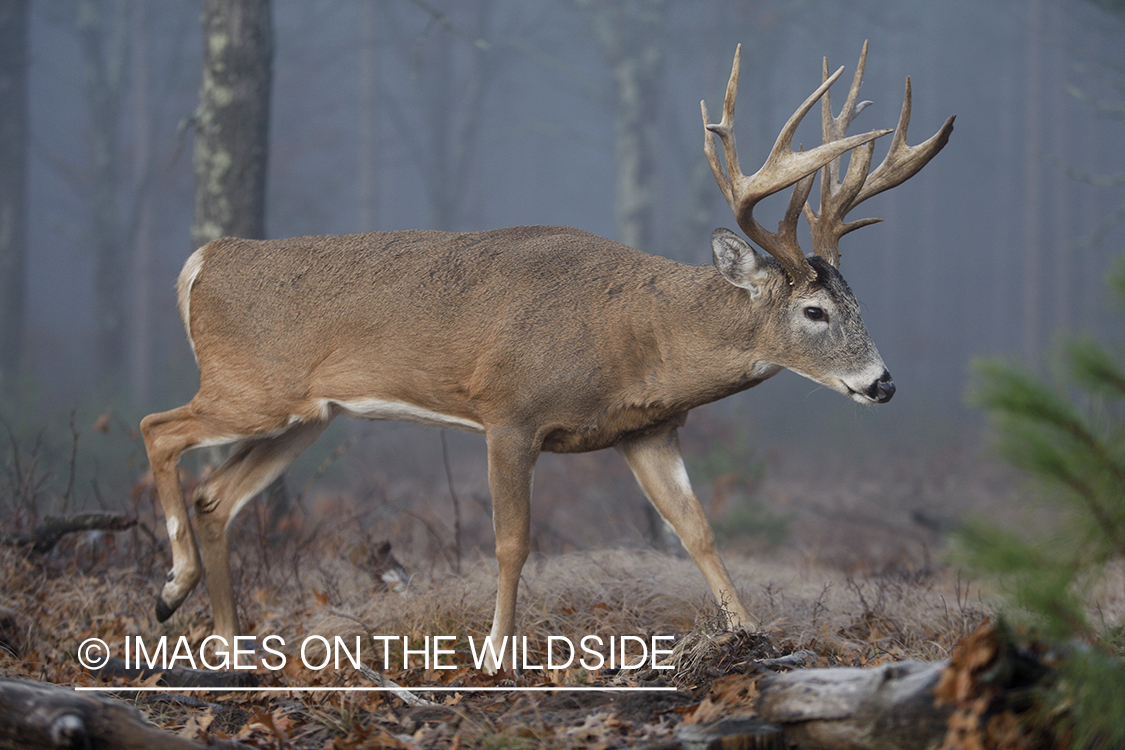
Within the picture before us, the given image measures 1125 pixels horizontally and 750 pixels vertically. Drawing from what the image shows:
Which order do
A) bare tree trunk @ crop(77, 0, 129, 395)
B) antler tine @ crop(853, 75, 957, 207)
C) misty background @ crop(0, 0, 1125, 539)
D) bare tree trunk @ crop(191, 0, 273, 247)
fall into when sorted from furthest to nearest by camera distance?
bare tree trunk @ crop(77, 0, 129, 395) < misty background @ crop(0, 0, 1125, 539) < bare tree trunk @ crop(191, 0, 273, 247) < antler tine @ crop(853, 75, 957, 207)

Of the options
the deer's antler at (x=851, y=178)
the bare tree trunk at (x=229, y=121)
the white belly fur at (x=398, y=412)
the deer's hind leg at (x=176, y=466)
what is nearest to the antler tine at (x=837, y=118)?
the deer's antler at (x=851, y=178)

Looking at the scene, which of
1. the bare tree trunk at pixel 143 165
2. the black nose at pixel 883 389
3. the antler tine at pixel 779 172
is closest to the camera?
the antler tine at pixel 779 172

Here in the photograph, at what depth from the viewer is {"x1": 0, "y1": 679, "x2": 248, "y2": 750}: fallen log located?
281cm

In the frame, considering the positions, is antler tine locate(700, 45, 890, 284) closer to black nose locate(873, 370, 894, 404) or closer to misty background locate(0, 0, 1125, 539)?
black nose locate(873, 370, 894, 404)

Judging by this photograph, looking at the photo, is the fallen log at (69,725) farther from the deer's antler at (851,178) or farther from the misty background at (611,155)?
the deer's antler at (851,178)

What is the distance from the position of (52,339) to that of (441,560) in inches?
882

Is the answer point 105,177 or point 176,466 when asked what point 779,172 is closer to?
point 176,466

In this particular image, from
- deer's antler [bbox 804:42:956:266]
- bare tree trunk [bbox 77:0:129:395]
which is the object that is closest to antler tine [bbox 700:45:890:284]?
deer's antler [bbox 804:42:956:266]

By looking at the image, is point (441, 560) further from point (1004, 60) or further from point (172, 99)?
point (1004, 60)

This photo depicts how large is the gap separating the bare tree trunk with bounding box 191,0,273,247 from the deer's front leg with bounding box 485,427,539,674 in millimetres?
3815

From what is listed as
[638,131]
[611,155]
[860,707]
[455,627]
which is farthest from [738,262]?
[611,155]

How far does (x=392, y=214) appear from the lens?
5631cm

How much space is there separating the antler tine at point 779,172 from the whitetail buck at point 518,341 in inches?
0.5

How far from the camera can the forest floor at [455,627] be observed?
353cm
